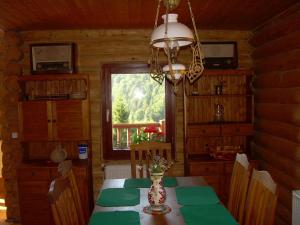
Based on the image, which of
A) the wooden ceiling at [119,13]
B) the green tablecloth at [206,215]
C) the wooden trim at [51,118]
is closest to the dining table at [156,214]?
the green tablecloth at [206,215]

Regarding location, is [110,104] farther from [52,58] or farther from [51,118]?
[52,58]

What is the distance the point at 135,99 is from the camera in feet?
14.5

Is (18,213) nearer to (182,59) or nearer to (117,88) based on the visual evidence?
(117,88)

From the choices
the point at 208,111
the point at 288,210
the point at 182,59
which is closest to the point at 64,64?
the point at 182,59

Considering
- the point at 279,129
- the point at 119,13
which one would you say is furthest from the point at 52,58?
the point at 279,129

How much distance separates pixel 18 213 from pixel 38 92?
164 centimetres

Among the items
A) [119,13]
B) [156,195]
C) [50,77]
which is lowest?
[156,195]

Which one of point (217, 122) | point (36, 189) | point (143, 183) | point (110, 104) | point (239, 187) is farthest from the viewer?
point (110, 104)

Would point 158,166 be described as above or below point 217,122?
below

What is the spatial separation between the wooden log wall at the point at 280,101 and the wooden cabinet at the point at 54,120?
2.24m

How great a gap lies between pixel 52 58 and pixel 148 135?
1.60 m

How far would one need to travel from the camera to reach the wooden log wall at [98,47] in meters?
4.22

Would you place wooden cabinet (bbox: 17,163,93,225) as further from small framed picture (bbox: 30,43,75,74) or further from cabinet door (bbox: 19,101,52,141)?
small framed picture (bbox: 30,43,75,74)

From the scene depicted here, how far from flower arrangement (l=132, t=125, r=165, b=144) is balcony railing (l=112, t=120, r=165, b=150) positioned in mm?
142
